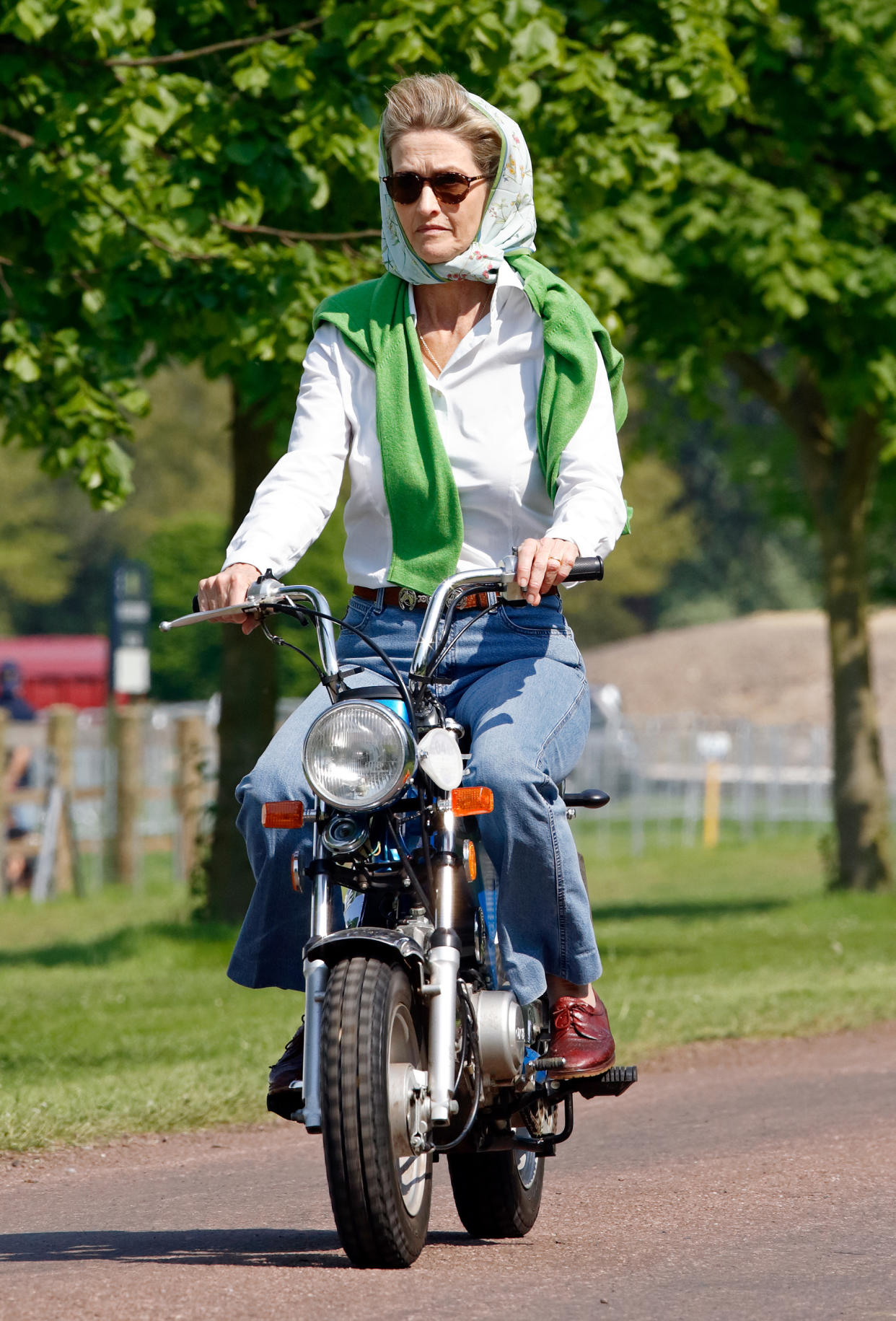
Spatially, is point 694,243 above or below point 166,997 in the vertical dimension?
above

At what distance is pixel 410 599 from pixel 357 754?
0.49m

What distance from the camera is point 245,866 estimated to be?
1262cm

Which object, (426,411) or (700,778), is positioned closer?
(426,411)

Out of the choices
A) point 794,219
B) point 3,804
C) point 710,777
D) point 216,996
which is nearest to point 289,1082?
point 216,996

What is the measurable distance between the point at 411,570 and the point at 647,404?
14.3 meters

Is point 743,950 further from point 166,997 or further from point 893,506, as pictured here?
point 893,506

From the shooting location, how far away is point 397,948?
3.52 meters

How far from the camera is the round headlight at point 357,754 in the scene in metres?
3.54

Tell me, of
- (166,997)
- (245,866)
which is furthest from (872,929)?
(166,997)

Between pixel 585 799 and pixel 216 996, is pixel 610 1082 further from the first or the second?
pixel 216 996

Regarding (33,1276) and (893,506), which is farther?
(893,506)

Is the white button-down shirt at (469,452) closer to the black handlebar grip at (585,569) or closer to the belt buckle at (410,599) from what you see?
the belt buckle at (410,599)

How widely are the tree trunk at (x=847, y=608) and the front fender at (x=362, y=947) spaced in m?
12.3

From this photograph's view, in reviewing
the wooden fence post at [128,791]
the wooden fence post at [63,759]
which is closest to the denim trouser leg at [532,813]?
the wooden fence post at [63,759]
